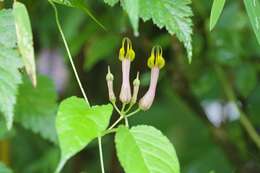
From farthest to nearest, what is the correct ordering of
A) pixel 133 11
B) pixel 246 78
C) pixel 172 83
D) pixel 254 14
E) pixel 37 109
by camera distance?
1. pixel 172 83
2. pixel 246 78
3. pixel 37 109
4. pixel 254 14
5. pixel 133 11

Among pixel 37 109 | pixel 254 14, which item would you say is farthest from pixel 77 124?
pixel 37 109

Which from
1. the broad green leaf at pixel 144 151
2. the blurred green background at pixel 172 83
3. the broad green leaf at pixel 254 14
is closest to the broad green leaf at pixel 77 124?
the broad green leaf at pixel 144 151

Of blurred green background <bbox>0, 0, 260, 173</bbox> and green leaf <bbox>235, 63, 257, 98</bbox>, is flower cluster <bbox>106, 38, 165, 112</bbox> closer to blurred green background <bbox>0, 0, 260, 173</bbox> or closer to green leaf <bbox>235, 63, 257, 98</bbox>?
blurred green background <bbox>0, 0, 260, 173</bbox>

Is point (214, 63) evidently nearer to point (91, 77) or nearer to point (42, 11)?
point (42, 11)

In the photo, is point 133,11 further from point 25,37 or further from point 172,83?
point 172,83

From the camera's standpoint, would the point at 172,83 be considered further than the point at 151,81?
Yes

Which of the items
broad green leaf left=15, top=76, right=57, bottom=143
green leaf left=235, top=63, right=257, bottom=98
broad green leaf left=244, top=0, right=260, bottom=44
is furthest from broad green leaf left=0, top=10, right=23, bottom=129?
green leaf left=235, top=63, right=257, bottom=98

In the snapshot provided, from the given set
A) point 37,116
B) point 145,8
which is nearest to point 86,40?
point 37,116
